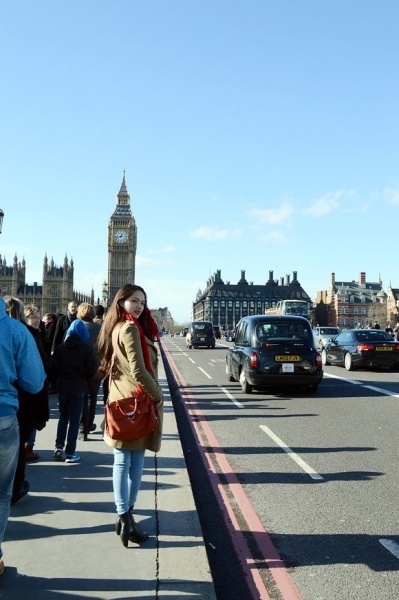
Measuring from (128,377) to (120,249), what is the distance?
157427 mm

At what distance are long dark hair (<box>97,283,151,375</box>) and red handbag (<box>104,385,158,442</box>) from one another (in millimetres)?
379

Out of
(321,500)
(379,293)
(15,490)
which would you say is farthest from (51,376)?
(379,293)

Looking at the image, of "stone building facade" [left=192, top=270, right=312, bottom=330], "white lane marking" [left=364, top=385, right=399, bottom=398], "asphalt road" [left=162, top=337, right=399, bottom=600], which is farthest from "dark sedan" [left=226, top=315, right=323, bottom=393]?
"stone building facade" [left=192, top=270, right=312, bottom=330]

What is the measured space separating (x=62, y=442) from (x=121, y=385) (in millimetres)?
3097

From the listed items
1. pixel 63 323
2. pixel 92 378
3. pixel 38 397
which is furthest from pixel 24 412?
pixel 63 323

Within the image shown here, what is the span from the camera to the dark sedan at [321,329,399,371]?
17.5 meters

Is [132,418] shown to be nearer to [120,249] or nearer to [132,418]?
[132,418]

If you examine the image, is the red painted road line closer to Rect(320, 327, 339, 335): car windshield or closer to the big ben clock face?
Rect(320, 327, 339, 335): car windshield

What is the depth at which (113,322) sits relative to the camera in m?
4.27

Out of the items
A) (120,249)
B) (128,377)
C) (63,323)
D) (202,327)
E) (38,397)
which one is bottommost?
(38,397)

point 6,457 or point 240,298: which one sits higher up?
point 240,298

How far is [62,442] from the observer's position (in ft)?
22.3

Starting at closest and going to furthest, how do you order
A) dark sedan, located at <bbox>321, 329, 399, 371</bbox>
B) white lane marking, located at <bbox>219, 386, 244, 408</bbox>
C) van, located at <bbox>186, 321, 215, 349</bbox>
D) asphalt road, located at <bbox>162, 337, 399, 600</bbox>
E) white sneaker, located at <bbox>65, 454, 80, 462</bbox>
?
asphalt road, located at <bbox>162, 337, 399, 600</bbox> → white sneaker, located at <bbox>65, 454, 80, 462</bbox> → white lane marking, located at <bbox>219, 386, 244, 408</bbox> → dark sedan, located at <bbox>321, 329, 399, 371</bbox> → van, located at <bbox>186, 321, 215, 349</bbox>

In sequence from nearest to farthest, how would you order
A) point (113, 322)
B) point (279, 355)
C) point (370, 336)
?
1. point (113, 322)
2. point (279, 355)
3. point (370, 336)
